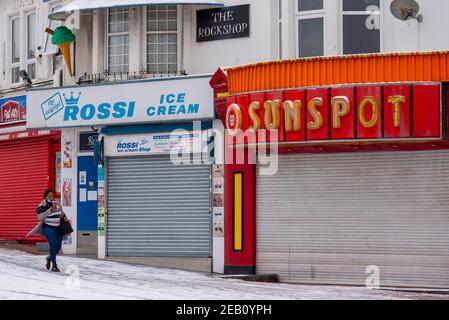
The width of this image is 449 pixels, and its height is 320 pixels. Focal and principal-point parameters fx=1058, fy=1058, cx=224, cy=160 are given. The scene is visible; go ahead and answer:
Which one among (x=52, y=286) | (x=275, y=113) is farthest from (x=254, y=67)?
(x=52, y=286)

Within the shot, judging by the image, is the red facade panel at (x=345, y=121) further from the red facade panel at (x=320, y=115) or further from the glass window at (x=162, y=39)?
the glass window at (x=162, y=39)

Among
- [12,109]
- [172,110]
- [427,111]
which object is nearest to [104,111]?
[172,110]

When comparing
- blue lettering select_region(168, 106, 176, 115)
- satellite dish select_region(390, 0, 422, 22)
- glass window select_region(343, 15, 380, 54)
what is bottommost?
blue lettering select_region(168, 106, 176, 115)

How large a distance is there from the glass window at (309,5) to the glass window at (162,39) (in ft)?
11.5

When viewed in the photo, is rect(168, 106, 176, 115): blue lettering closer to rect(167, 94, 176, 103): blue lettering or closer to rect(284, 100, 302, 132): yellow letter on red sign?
rect(167, 94, 176, 103): blue lettering

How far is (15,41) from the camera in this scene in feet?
97.9

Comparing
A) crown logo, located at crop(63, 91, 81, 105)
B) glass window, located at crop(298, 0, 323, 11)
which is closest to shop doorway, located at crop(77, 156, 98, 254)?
crown logo, located at crop(63, 91, 81, 105)

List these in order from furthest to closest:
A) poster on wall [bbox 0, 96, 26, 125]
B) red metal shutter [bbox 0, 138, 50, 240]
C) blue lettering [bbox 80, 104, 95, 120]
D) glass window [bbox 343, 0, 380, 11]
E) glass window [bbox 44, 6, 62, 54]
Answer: red metal shutter [bbox 0, 138, 50, 240], poster on wall [bbox 0, 96, 26, 125], glass window [bbox 44, 6, 62, 54], blue lettering [bbox 80, 104, 95, 120], glass window [bbox 343, 0, 380, 11]

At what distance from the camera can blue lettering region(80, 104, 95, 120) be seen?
82.1 ft

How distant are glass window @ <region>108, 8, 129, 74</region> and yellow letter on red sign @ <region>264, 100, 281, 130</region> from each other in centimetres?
550

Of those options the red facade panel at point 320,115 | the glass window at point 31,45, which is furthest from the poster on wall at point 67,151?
the red facade panel at point 320,115

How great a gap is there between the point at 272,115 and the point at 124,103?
15.5 ft

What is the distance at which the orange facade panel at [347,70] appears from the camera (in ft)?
65.6

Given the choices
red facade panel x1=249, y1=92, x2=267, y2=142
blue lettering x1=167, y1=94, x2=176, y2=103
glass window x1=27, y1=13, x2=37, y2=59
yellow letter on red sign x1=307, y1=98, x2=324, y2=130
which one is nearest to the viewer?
yellow letter on red sign x1=307, y1=98, x2=324, y2=130
